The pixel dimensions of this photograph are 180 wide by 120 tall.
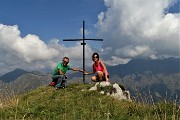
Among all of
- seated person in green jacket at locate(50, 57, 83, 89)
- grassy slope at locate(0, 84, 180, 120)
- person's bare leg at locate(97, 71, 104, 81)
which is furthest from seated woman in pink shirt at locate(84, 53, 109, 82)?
seated person in green jacket at locate(50, 57, 83, 89)

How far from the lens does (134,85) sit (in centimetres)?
1502

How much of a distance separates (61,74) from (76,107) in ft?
26.4

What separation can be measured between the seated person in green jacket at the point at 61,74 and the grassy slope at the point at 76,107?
0.53 m

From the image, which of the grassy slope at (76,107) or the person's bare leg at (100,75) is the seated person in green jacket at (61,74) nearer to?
Result: the grassy slope at (76,107)

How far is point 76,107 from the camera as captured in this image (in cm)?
1677

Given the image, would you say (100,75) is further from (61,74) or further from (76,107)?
(76,107)

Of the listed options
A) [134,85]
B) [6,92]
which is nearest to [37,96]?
[6,92]

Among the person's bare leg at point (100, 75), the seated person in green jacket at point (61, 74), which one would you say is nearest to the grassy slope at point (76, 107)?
the seated person in green jacket at point (61, 74)

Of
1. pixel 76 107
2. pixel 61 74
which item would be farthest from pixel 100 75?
pixel 76 107

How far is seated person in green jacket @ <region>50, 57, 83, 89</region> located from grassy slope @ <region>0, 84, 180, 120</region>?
528 millimetres

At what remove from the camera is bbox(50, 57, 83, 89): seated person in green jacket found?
24.1 metres

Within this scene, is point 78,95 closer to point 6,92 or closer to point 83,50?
point 6,92

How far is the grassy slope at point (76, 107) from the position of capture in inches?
538

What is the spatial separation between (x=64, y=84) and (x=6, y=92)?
15.5ft
